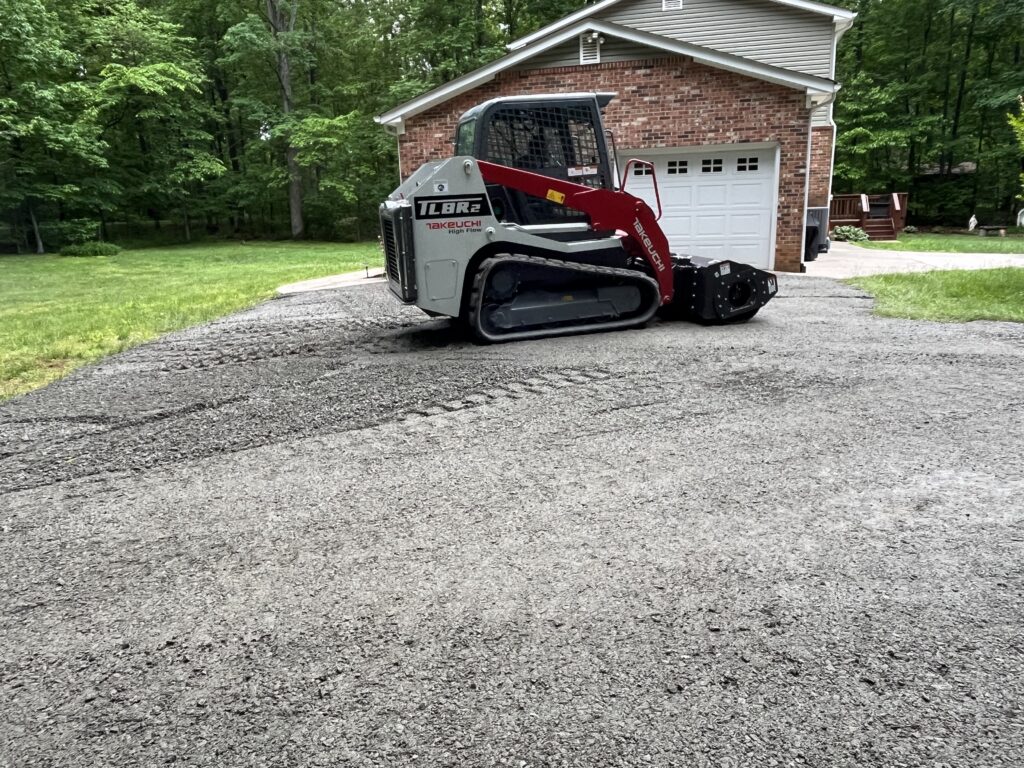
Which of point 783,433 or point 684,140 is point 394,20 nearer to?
point 684,140

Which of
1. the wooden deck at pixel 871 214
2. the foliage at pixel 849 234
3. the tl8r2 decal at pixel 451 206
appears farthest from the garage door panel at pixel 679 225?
the wooden deck at pixel 871 214

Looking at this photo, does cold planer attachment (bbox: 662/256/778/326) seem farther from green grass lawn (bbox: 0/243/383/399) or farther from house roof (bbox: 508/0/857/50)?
house roof (bbox: 508/0/857/50)

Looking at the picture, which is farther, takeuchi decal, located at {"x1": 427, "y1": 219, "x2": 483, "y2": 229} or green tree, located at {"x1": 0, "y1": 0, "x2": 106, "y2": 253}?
green tree, located at {"x1": 0, "y1": 0, "x2": 106, "y2": 253}

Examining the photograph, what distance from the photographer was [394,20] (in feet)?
105

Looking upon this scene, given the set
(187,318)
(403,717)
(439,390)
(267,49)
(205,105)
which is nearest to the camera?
(403,717)

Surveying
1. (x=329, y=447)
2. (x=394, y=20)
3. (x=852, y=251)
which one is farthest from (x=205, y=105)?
(x=329, y=447)

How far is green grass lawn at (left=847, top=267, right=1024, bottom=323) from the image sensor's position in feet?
25.8

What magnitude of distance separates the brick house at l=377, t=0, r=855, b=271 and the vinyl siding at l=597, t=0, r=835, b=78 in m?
3.09

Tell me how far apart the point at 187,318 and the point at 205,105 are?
26309 mm

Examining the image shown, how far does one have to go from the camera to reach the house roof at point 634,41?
11.9m

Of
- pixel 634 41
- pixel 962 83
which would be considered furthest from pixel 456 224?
pixel 962 83

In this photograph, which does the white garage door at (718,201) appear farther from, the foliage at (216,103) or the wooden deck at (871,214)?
the foliage at (216,103)

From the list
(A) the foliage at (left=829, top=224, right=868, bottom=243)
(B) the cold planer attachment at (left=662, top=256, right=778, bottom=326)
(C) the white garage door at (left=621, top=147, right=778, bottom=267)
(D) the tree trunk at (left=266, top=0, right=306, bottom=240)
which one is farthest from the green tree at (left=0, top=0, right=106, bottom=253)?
(A) the foliage at (left=829, top=224, right=868, bottom=243)

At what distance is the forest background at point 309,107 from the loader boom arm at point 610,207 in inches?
869
